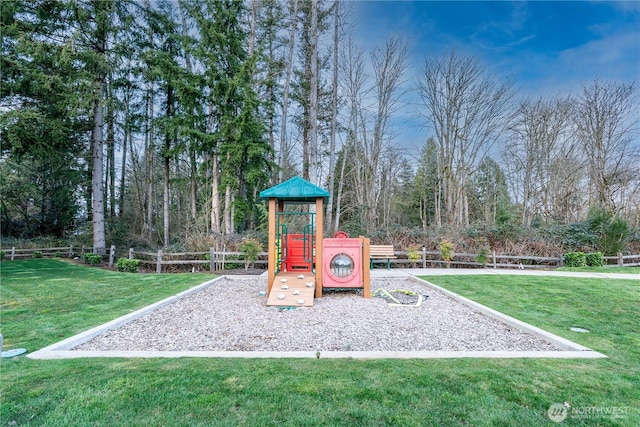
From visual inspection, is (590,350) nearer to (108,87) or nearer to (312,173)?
(312,173)

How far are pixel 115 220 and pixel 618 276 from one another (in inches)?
950

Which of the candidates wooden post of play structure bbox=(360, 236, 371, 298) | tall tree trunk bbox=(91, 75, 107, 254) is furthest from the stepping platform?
tall tree trunk bbox=(91, 75, 107, 254)

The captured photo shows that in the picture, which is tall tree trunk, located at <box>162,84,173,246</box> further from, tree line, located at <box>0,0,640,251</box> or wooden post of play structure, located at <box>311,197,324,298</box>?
wooden post of play structure, located at <box>311,197,324,298</box>

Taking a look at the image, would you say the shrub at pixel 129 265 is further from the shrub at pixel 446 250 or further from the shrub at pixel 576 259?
the shrub at pixel 576 259

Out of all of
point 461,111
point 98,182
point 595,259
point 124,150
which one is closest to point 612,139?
point 461,111

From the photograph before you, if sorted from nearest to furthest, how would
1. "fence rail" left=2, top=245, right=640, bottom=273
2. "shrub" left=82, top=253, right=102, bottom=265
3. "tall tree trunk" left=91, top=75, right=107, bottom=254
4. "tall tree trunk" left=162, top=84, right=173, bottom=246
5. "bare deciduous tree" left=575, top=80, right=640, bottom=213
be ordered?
"fence rail" left=2, top=245, right=640, bottom=273, "shrub" left=82, top=253, right=102, bottom=265, "tall tree trunk" left=91, top=75, right=107, bottom=254, "bare deciduous tree" left=575, top=80, right=640, bottom=213, "tall tree trunk" left=162, top=84, right=173, bottom=246

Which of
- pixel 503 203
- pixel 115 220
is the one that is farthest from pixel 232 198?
pixel 503 203

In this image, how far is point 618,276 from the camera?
28.6 feet

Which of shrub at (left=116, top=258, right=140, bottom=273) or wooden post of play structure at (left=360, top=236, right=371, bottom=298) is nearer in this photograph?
wooden post of play structure at (left=360, top=236, right=371, bottom=298)

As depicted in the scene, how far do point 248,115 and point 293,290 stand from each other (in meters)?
10.5

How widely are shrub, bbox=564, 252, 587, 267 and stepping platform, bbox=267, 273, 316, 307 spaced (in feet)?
35.2

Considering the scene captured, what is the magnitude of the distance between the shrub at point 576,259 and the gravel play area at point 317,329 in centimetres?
833

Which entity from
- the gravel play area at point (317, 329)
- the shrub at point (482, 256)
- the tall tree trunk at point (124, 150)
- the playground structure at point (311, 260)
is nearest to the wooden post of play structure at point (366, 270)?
the playground structure at point (311, 260)

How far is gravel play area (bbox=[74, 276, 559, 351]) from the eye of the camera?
3.67 meters
